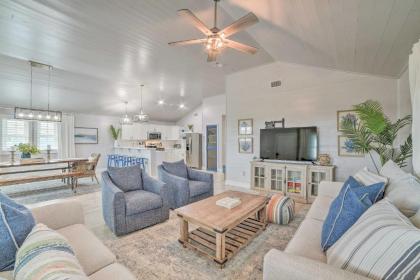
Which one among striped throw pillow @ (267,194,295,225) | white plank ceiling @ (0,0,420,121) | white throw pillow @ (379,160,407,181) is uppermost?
white plank ceiling @ (0,0,420,121)

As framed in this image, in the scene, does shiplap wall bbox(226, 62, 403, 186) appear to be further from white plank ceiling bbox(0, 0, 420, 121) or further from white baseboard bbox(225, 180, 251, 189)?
white plank ceiling bbox(0, 0, 420, 121)

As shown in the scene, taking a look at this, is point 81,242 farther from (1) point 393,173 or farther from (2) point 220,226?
(1) point 393,173

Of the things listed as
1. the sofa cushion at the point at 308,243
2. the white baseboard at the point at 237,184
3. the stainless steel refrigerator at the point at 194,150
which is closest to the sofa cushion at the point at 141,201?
the sofa cushion at the point at 308,243

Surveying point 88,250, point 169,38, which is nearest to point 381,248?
point 88,250

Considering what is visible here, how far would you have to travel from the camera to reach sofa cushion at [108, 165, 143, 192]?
2908mm

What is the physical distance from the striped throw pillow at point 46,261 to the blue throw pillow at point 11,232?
152 millimetres

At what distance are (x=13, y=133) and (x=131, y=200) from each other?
22.3ft

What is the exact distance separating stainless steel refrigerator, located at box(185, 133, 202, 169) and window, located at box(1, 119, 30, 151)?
19.3 feet

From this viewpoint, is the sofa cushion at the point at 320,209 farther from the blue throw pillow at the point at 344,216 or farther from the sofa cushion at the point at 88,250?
the sofa cushion at the point at 88,250

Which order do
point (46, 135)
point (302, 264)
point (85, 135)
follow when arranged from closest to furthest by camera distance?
point (302, 264) → point (46, 135) → point (85, 135)

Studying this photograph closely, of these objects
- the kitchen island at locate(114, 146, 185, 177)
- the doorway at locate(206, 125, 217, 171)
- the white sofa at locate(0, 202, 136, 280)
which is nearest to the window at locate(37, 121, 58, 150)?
the kitchen island at locate(114, 146, 185, 177)

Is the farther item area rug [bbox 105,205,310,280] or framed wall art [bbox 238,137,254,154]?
framed wall art [bbox 238,137,254,154]

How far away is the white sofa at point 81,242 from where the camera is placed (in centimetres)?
116

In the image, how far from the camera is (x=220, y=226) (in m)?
1.84
